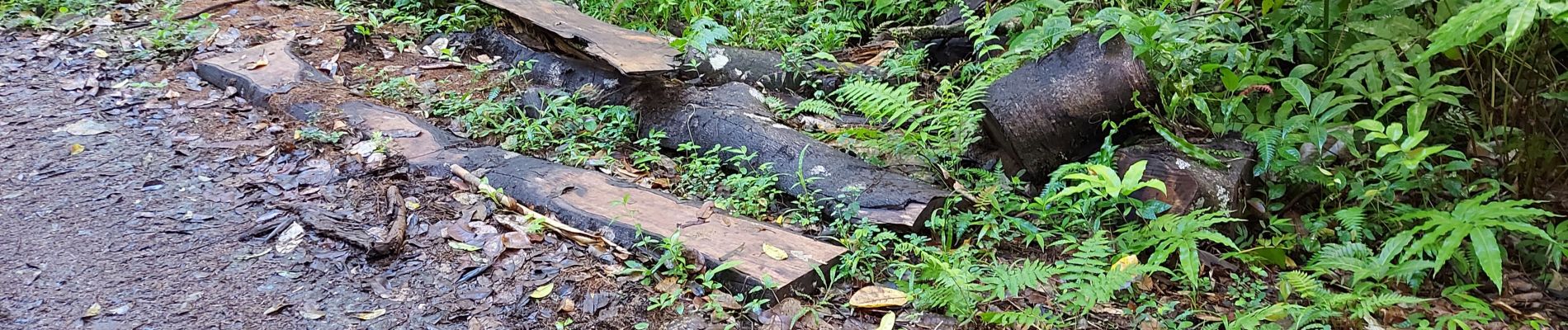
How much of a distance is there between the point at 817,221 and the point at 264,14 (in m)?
4.40

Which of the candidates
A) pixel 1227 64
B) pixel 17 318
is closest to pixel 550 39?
pixel 17 318

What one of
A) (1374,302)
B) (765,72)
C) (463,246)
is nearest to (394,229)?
(463,246)

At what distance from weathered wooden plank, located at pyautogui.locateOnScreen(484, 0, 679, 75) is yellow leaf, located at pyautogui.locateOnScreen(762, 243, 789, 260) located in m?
1.65

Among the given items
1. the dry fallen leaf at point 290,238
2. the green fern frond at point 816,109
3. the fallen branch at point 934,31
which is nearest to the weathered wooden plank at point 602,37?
the green fern frond at point 816,109

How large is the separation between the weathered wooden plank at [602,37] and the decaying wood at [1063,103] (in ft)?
5.98

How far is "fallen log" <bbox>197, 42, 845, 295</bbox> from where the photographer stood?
3166mm

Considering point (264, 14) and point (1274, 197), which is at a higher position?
point (264, 14)

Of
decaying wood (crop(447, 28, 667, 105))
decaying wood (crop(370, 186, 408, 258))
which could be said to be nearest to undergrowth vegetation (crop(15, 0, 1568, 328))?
decaying wood (crop(447, 28, 667, 105))

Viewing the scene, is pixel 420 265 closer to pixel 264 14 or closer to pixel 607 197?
pixel 607 197

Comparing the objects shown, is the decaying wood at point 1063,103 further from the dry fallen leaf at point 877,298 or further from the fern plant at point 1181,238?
the dry fallen leaf at point 877,298

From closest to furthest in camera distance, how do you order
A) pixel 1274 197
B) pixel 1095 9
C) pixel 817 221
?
pixel 817 221
pixel 1274 197
pixel 1095 9

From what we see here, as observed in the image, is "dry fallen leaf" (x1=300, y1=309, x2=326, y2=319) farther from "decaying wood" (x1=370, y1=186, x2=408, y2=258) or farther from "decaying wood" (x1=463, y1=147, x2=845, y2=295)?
"decaying wood" (x1=463, y1=147, x2=845, y2=295)

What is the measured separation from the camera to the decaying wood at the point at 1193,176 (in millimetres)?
3605

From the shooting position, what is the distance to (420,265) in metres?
3.13
